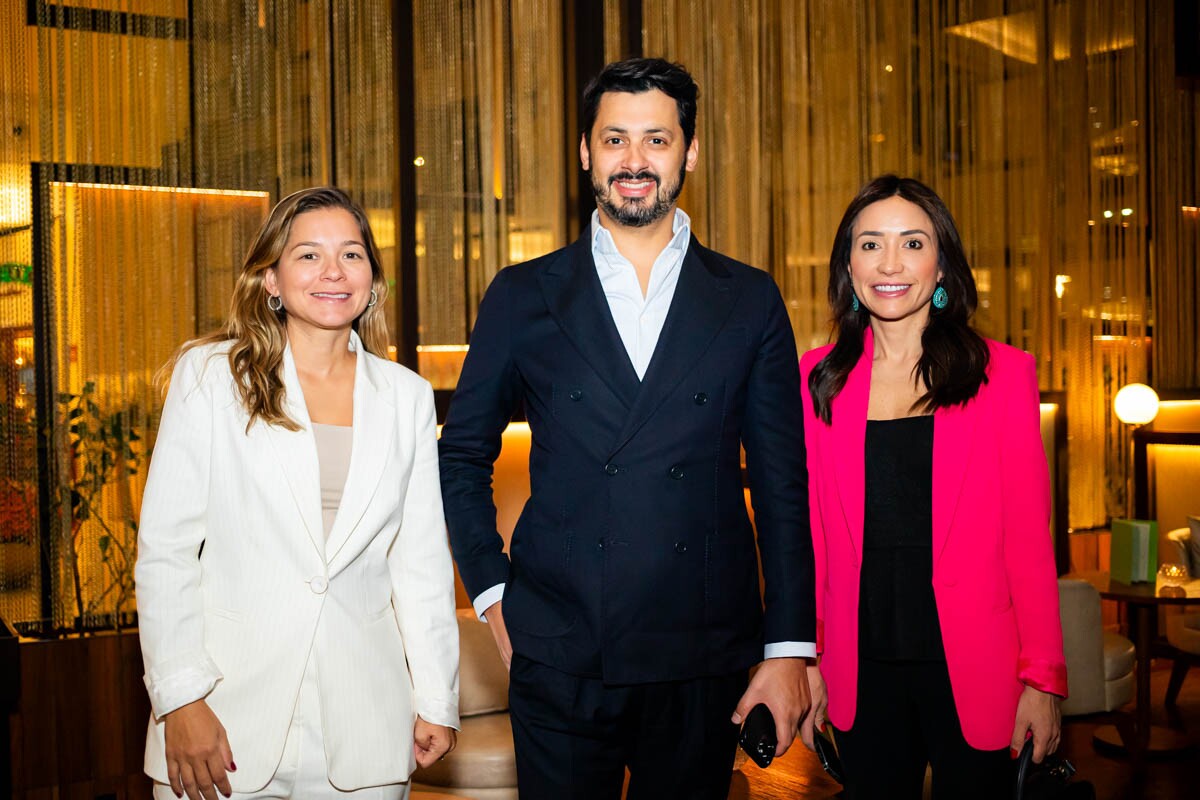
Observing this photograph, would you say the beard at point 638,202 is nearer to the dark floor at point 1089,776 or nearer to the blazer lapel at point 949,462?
the blazer lapel at point 949,462

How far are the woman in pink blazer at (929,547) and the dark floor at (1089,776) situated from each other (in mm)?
2216

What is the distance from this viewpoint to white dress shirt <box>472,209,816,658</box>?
6.54 feet

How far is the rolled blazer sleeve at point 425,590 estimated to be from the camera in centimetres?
199

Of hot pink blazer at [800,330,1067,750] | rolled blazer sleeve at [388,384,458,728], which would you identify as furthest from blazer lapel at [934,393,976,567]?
rolled blazer sleeve at [388,384,458,728]

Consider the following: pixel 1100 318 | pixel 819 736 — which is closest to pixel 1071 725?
pixel 1100 318

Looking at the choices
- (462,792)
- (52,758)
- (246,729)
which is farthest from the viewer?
(52,758)

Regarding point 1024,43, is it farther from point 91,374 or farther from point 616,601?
point 616,601

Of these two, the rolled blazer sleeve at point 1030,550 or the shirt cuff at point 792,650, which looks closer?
the shirt cuff at point 792,650

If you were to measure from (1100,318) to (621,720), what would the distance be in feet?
22.1

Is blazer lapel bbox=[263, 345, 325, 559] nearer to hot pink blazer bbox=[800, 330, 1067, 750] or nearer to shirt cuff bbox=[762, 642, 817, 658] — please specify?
shirt cuff bbox=[762, 642, 817, 658]

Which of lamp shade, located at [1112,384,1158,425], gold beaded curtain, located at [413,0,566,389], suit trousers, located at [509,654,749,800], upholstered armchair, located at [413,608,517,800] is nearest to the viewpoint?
suit trousers, located at [509,654,749,800]

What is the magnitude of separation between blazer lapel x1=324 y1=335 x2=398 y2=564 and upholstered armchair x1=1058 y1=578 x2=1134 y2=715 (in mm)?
3280

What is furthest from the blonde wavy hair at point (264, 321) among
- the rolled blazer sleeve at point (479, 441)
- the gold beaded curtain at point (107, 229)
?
the gold beaded curtain at point (107, 229)

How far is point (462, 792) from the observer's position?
136 inches
